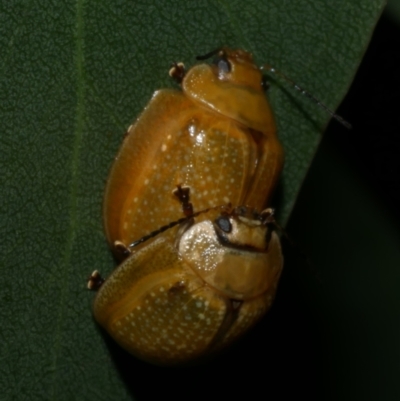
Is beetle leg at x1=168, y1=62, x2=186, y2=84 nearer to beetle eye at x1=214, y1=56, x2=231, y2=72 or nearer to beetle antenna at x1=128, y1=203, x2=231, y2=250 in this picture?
beetle eye at x1=214, y1=56, x2=231, y2=72

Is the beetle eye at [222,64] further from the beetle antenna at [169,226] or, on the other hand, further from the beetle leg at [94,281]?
the beetle leg at [94,281]

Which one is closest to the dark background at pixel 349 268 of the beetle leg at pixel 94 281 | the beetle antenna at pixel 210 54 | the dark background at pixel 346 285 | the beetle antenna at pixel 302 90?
the dark background at pixel 346 285

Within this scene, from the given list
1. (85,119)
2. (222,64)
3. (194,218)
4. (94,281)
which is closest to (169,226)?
(194,218)

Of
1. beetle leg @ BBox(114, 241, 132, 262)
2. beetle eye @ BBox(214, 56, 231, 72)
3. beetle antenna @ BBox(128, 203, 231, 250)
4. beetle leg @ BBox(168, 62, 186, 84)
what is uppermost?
beetle eye @ BBox(214, 56, 231, 72)

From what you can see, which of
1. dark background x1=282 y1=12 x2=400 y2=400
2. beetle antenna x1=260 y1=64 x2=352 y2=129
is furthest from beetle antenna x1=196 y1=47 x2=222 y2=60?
dark background x1=282 y1=12 x2=400 y2=400

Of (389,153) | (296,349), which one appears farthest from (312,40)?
(296,349)

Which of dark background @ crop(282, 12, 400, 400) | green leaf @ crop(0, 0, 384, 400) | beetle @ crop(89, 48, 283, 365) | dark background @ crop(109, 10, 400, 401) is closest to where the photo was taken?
green leaf @ crop(0, 0, 384, 400)
